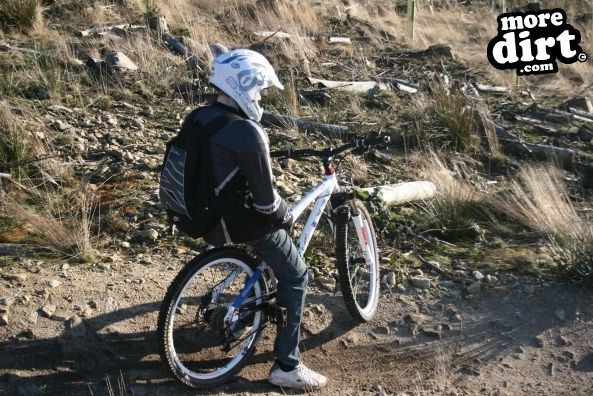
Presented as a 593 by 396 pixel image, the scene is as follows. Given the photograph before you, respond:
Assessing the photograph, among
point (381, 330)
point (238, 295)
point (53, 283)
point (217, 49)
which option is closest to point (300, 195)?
point (381, 330)

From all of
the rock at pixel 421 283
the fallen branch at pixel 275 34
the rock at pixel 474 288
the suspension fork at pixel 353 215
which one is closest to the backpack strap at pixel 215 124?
the suspension fork at pixel 353 215

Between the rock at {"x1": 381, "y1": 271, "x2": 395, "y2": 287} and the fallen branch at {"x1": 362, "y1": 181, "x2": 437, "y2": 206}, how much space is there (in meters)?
0.92

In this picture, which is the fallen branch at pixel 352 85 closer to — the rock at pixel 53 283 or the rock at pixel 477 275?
the rock at pixel 477 275

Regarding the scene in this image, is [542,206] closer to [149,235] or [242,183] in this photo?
[149,235]

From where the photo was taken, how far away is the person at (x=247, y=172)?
394 cm

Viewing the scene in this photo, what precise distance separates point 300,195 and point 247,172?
298 cm

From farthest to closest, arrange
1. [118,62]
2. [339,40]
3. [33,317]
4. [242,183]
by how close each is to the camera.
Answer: [339,40]
[118,62]
[33,317]
[242,183]

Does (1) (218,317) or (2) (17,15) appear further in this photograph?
(2) (17,15)

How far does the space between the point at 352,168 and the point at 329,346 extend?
2.88m

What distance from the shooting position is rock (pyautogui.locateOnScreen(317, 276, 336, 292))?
18.8 ft

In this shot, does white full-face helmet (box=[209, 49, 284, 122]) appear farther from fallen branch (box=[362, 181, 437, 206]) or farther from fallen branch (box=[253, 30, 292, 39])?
fallen branch (box=[253, 30, 292, 39])

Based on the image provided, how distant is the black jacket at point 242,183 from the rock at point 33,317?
57.8 inches

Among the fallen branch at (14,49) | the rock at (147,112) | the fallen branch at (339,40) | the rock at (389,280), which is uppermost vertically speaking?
the fallen branch at (339,40)

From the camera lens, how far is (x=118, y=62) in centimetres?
942
